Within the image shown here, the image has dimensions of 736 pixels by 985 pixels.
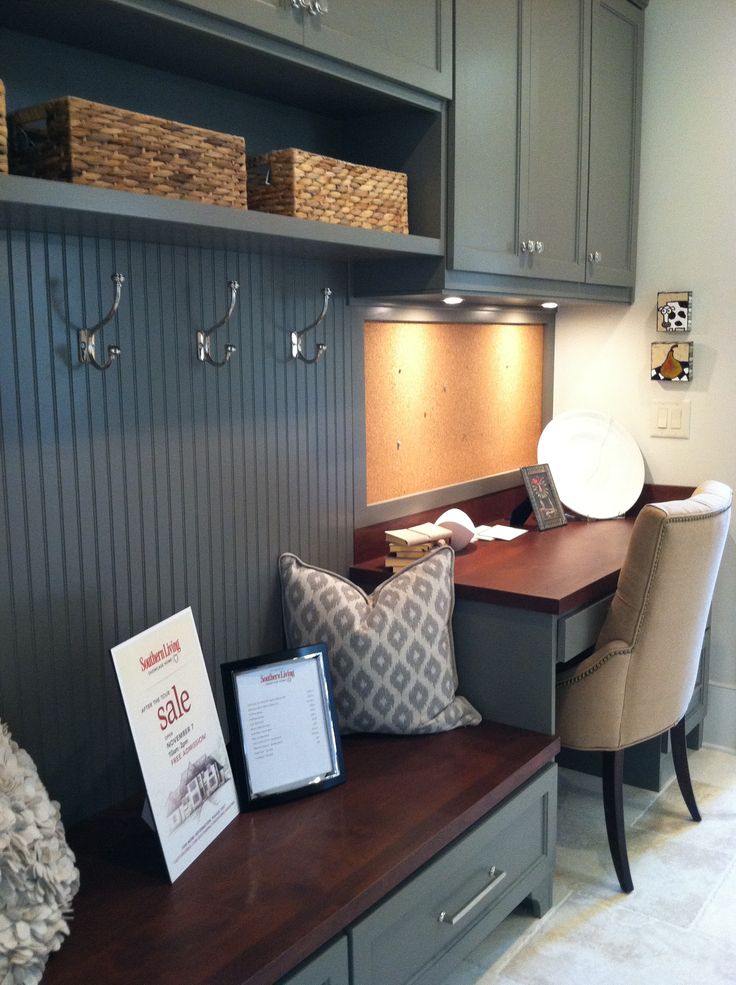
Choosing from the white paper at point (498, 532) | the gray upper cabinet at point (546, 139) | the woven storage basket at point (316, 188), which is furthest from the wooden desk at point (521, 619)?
the woven storage basket at point (316, 188)

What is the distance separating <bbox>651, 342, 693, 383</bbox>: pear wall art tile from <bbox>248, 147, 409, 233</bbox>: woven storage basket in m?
1.42

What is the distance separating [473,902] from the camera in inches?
76.9

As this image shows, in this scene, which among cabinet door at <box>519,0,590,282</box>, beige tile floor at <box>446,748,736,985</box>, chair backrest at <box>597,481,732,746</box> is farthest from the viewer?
cabinet door at <box>519,0,590,282</box>

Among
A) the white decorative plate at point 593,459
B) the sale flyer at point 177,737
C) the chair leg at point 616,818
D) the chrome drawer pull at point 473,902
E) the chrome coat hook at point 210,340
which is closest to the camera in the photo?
the sale flyer at point 177,737

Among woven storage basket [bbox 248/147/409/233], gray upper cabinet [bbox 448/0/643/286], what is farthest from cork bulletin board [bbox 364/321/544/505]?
woven storage basket [bbox 248/147/409/233]

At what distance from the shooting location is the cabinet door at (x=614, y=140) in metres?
2.84

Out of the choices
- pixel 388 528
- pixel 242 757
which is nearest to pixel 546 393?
pixel 388 528

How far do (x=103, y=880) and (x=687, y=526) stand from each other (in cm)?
144

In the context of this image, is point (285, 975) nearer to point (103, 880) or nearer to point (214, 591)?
point (103, 880)

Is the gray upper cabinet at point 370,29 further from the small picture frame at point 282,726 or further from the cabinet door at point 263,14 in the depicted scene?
the small picture frame at point 282,726

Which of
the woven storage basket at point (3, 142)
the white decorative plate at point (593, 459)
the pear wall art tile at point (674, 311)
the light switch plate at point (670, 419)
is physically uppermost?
the woven storage basket at point (3, 142)

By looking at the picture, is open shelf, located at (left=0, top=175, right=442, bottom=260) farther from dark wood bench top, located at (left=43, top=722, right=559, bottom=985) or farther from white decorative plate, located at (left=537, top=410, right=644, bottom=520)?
white decorative plate, located at (left=537, top=410, right=644, bottom=520)

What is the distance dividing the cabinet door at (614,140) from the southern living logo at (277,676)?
63.5 inches

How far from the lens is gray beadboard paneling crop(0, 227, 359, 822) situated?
1.68m
